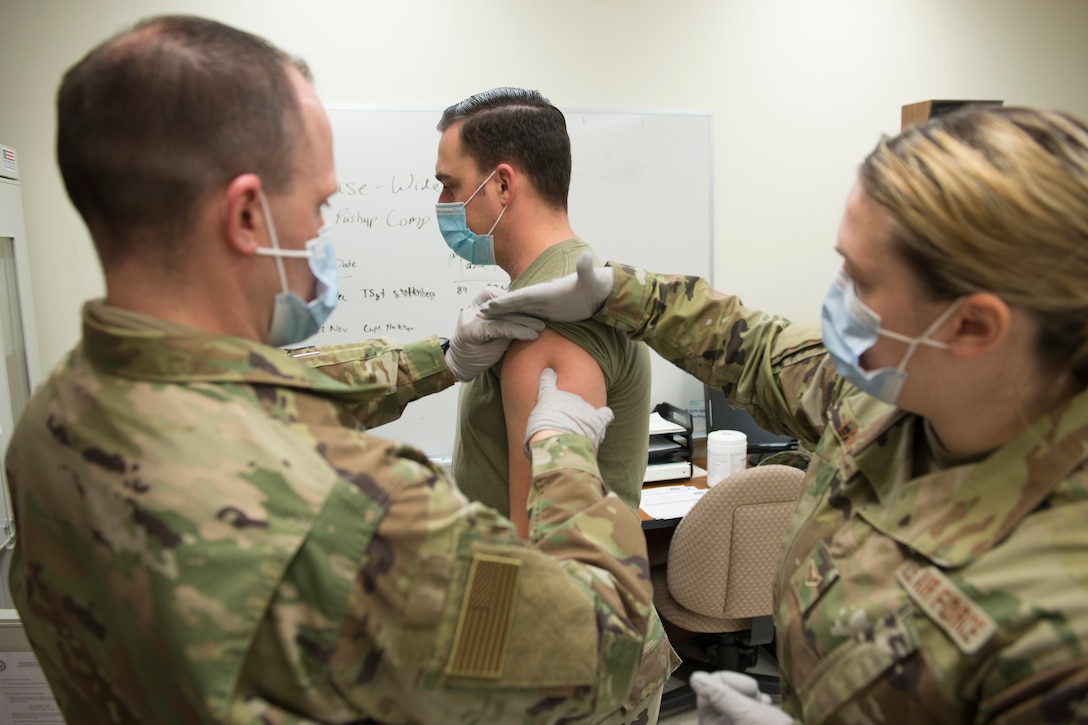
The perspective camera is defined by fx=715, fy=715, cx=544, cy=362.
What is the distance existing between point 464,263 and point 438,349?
158 centimetres

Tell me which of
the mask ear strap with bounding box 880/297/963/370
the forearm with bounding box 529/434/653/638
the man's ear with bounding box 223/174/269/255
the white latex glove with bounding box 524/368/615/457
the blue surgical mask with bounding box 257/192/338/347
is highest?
the man's ear with bounding box 223/174/269/255

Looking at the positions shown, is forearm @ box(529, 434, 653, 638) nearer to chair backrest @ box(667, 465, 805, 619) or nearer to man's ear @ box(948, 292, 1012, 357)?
man's ear @ box(948, 292, 1012, 357)

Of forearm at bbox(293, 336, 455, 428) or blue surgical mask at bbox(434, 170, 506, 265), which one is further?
blue surgical mask at bbox(434, 170, 506, 265)

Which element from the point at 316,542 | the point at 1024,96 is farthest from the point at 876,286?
the point at 1024,96

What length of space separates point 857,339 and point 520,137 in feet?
2.78

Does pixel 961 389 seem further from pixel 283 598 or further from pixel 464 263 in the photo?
pixel 464 263

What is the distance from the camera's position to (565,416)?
4.00ft

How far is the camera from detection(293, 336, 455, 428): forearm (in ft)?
4.75

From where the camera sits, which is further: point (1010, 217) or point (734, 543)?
point (734, 543)

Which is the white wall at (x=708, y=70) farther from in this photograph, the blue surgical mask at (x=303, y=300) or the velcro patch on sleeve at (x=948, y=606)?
the velcro patch on sleeve at (x=948, y=606)

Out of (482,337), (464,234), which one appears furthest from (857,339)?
(464,234)

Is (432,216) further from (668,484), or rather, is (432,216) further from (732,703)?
(732,703)

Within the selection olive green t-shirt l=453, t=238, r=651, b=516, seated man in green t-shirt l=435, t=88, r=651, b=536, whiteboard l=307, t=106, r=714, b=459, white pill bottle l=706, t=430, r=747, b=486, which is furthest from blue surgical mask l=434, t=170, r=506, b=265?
white pill bottle l=706, t=430, r=747, b=486

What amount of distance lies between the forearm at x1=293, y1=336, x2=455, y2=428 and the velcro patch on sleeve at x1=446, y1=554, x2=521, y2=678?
0.69 m
